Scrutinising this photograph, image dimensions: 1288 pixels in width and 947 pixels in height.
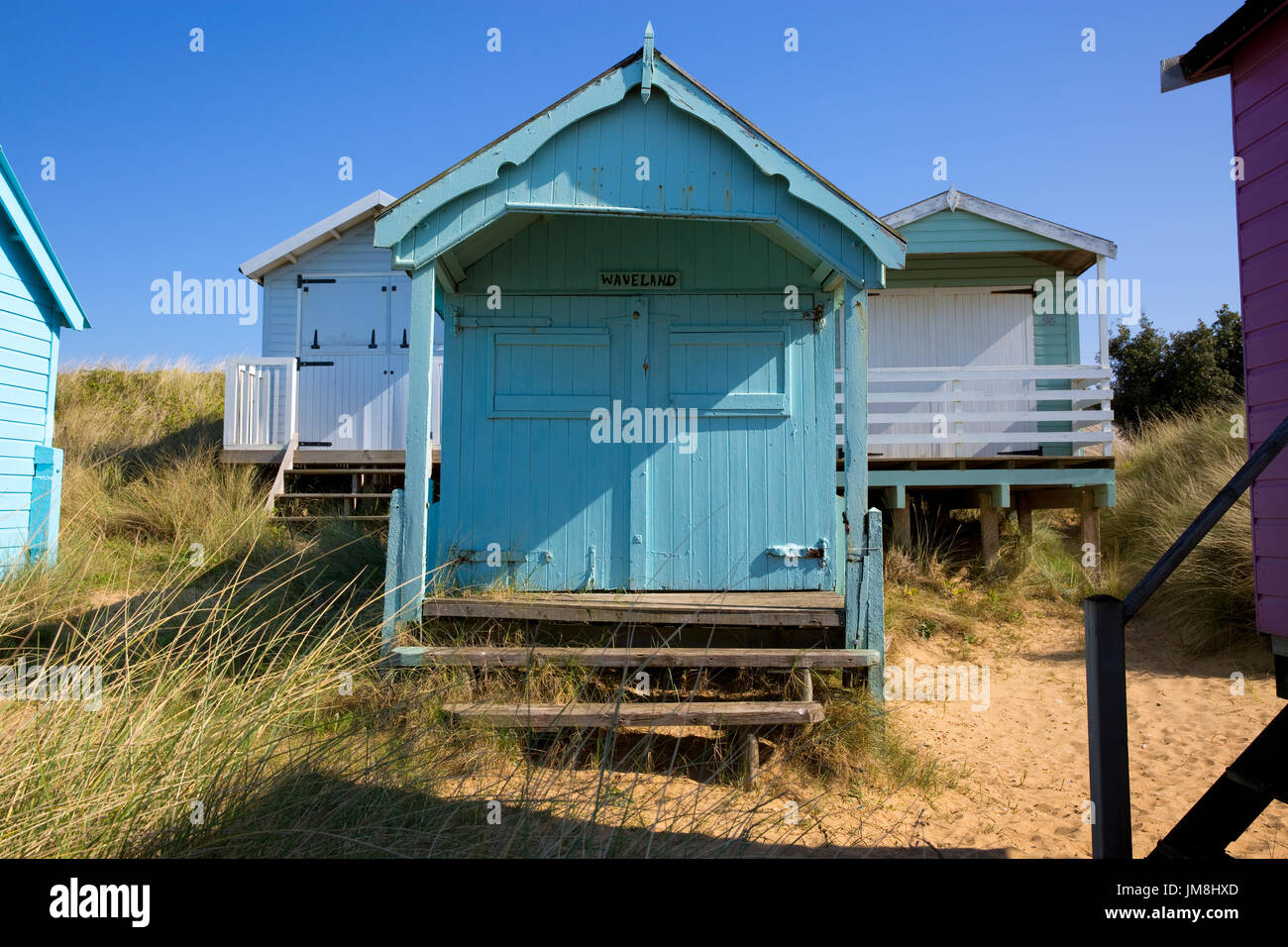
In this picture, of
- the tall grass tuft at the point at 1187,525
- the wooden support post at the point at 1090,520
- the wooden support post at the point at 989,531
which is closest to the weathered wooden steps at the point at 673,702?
the tall grass tuft at the point at 1187,525

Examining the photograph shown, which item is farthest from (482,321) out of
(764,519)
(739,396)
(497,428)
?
(764,519)

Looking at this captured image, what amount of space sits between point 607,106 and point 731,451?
8.68 feet

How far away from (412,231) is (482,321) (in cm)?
116

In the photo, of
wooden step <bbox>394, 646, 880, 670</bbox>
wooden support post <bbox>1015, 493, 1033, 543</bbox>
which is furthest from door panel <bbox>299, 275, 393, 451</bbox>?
wooden support post <bbox>1015, 493, 1033, 543</bbox>

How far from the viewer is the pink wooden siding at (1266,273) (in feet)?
15.2

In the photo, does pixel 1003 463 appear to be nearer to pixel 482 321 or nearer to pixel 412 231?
pixel 482 321

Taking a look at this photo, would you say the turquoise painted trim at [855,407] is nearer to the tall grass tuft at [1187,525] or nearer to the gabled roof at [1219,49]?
the gabled roof at [1219,49]

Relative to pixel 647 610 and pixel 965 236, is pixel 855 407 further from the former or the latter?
pixel 965 236

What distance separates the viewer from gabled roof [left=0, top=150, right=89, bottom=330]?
8.14 metres

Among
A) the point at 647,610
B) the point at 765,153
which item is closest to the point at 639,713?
the point at 647,610

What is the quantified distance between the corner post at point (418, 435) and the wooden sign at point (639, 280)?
4.96 feet

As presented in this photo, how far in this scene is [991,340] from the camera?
11.5 metres

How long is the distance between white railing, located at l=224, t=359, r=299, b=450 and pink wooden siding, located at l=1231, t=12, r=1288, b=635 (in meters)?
11.7

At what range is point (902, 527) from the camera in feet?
33.3
